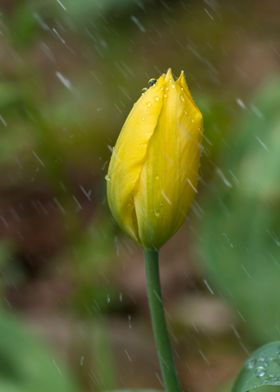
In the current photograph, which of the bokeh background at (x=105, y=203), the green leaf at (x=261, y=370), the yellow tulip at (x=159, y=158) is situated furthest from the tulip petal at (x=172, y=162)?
the bokeh background at (x=105, y=203)

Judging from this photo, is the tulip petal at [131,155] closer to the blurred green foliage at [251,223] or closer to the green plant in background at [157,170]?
the green plant in background at [157,170]

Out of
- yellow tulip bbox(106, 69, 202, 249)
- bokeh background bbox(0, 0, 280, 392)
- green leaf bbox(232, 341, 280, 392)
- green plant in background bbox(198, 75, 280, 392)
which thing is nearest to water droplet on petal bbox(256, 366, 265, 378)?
green leaf bbox(232, 341, 280, 392)

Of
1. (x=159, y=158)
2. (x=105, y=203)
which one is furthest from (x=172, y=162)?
(x=105, y=203)

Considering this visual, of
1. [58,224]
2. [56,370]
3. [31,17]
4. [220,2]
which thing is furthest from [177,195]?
[220,2]

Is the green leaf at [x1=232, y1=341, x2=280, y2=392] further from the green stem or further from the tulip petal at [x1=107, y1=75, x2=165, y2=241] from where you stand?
the tulip petal at [x1=107, y1=75, x2=165, y2=241]

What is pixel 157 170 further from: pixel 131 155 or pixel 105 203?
pixel 105 203

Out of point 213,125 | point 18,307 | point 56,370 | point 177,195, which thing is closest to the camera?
point 177,195

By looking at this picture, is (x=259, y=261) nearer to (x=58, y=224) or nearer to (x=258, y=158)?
(x=258, y=158)
